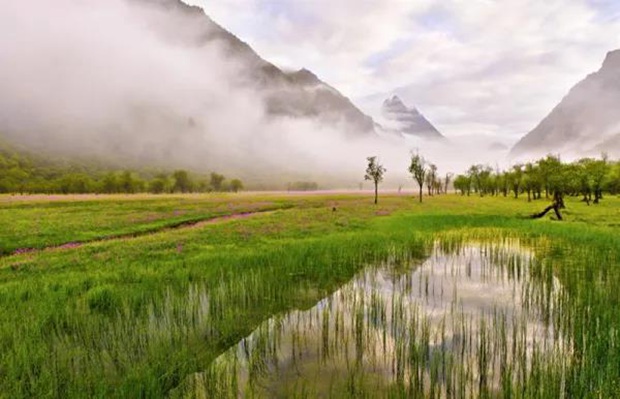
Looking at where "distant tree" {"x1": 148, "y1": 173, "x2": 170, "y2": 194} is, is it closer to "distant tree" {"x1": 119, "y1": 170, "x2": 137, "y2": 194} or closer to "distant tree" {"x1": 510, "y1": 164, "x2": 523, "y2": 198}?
"distant tree" {"x1": 119, "y1": 170, "x2": 137, "y2": 194}

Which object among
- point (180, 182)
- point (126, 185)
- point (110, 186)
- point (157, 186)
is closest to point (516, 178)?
point (180, 182)

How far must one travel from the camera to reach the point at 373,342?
8.48 meters

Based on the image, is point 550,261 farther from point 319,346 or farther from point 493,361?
point 319,346

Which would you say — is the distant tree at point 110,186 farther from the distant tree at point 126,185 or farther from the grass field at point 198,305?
the grass field at point 198,305

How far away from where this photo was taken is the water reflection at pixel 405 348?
6.48m

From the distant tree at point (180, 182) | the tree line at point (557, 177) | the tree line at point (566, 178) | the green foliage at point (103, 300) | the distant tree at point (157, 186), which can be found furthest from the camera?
the distant tree at point (180, 182)

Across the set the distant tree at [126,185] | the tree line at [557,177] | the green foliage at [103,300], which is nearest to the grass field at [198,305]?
the green foliage at [103,300]

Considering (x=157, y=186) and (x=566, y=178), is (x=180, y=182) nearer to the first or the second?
(x=157, y=186)

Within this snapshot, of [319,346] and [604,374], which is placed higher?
[604,374]

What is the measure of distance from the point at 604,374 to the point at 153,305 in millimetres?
12112

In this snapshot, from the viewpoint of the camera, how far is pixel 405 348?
7.70 metres

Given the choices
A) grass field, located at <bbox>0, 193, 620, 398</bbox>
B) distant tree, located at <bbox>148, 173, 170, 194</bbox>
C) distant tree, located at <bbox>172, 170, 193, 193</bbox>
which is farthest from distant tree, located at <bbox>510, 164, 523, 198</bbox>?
distant tree, located at <bbox>172, 170, 193, 193</bbox>

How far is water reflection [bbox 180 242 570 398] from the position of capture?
6.48 metres

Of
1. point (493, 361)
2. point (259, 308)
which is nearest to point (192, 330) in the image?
point (259, 308)
